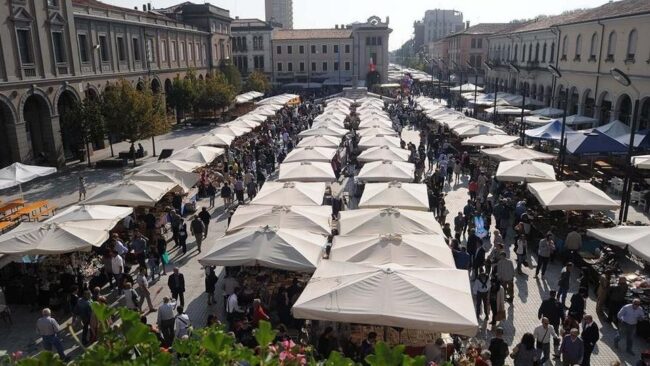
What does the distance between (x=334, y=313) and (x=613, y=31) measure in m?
33.8

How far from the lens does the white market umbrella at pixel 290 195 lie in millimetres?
16156

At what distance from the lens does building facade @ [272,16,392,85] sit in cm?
7988

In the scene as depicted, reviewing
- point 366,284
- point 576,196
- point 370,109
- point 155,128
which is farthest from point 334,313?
point 370,109

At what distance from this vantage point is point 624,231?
13.2 metres

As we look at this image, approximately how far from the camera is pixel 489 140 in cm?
2594

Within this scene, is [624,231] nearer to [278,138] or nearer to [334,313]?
[334,313]

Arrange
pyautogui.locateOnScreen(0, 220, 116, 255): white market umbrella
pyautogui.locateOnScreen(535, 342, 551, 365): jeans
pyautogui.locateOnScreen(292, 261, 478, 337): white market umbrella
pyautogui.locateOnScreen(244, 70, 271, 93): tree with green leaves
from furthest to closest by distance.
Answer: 1. pyautogui.locateOnScreen(244, 70, 271, 93): tree with green leaves
2. pyautogui.locateOnScreen(0, 220, 116, 255): white market umbrella
3. pyautogui.locateOnScreen(535, 342, 551, 365): jeans
4. pyautogui.locateOnScreen(292, 261, 478, 337): white market umbrella

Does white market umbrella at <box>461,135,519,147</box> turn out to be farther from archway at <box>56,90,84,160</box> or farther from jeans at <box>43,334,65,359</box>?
archway at <box>56,90,84,160</box>

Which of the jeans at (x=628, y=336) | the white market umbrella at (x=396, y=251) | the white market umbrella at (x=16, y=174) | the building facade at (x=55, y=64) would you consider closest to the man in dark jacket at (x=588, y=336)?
the jeans at (x=628, y=336)

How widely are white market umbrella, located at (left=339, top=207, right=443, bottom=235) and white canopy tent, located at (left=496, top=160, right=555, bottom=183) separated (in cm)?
657

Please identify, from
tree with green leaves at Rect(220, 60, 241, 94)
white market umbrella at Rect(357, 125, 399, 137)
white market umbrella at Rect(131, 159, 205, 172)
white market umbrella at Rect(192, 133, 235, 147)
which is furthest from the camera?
tree with green leaves at Rect(220, 60, 241, 94)

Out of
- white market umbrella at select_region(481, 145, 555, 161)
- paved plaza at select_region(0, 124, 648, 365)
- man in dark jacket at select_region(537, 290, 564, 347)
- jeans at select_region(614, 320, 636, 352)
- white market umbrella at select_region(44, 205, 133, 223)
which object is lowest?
paved plaza at select_region(0, 124, 648, 365)

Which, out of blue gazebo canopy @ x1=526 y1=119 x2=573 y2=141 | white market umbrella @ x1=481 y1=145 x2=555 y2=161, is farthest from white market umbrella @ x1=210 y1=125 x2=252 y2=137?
blue gazebo canopy @ x1=526 y1=119 x2=573 y2=141

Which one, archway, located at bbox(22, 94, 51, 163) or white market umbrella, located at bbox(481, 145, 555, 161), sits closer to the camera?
white market umbrella, located at bbox(481, 145, 555, 161)
